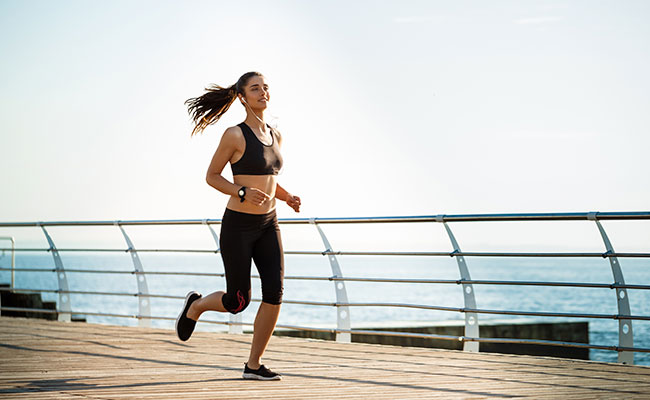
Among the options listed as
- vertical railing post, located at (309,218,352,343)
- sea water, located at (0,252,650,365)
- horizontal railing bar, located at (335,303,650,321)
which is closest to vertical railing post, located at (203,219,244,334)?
vertical railing post, located at (309,218,352,343)

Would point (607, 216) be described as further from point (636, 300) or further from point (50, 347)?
point (636, 300)

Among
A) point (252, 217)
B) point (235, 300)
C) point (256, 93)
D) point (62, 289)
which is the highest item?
point (256, 93)

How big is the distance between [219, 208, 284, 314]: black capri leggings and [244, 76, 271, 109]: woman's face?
1.95ft

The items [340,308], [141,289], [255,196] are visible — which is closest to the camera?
[255,196]

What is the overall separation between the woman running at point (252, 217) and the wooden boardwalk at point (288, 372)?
37cm

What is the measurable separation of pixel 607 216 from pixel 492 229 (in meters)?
84.8

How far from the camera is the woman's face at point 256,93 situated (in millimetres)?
4711

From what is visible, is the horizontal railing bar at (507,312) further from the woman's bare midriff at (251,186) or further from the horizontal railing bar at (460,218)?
the woman's bare midriff at (251,186)

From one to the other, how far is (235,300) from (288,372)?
2.02 ft

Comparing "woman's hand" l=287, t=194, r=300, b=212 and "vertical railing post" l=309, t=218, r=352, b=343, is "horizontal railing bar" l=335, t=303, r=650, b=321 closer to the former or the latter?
"vertical railing post" l=309, t=218, r=352, b=343

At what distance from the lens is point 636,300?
6775 centimetres

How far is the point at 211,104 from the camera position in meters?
4.95

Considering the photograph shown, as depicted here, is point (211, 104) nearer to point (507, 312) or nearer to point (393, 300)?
point (507, 312)

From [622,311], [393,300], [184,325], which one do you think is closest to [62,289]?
[184,325]
